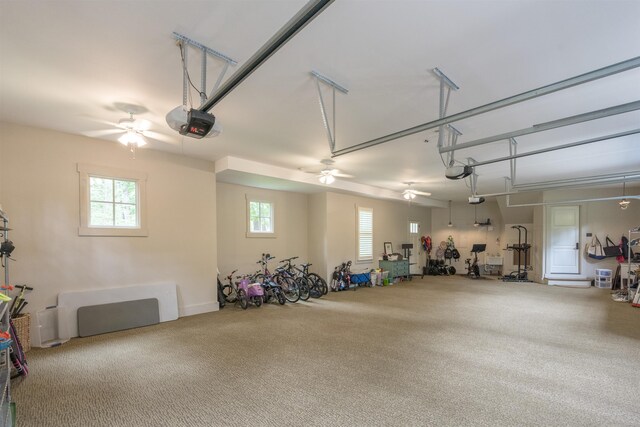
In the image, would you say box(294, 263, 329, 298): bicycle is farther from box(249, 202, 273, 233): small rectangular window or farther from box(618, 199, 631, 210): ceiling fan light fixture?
box(618, 199, 631, 210): ceiling fan light fixture

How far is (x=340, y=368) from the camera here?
3277 millimetres

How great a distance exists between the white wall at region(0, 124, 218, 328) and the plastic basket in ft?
1.18

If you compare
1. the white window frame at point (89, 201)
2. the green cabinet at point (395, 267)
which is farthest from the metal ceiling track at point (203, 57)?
the green cabinet at point (395, 267)

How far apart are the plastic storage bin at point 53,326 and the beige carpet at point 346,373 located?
26 cm

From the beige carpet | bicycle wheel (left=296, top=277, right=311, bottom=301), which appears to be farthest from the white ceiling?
bicycle wheel (left=296, top=277, right=311, bottom=301)

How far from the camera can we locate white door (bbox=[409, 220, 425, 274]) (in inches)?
469

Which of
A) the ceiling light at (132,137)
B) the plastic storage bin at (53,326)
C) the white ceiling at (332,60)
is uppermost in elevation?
the white ceiling at (332,60)

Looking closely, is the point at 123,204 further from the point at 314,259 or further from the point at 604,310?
the point at 604,310

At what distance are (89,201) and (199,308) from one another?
2.57 meters

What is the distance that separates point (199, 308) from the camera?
5.75 m

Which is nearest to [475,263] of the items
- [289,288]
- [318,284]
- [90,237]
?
[318,284]

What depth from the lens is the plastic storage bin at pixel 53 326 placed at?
4.18 m

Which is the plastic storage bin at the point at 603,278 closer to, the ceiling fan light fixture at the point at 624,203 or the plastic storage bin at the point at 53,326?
the ceiling fan light fixture at the point at 624,203

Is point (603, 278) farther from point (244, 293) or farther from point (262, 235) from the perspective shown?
point (244, 293)
